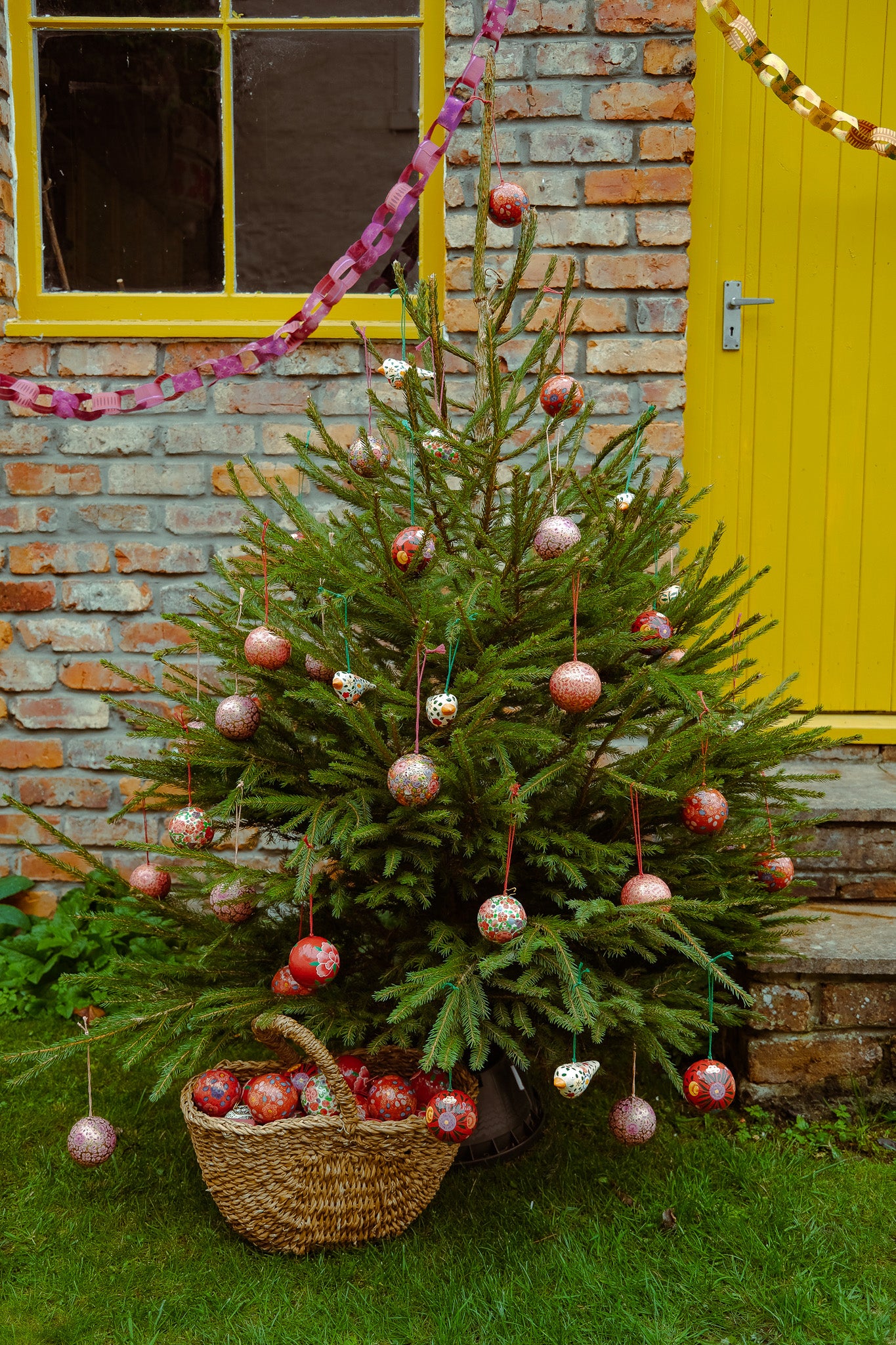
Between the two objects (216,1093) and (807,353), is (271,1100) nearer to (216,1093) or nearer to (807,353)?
(216,1093)

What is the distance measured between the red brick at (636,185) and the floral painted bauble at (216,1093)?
261cm

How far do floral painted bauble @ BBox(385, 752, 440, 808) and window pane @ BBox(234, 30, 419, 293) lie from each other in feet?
6.87

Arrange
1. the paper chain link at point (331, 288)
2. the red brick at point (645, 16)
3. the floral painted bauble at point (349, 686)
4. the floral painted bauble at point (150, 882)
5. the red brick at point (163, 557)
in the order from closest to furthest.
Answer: the floral painted bauble at point (349, 686), the floral painted bauble at point (150, 882), the paper chain link at point (331, 288), the red brick at point (645, 16), the red brick at point (163, 557)

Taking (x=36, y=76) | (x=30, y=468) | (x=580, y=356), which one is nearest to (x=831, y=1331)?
(x=580, y=356)

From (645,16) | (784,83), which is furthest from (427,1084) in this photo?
(645,16)

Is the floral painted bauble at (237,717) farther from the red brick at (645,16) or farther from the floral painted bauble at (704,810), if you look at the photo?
the red brick at (645,16)

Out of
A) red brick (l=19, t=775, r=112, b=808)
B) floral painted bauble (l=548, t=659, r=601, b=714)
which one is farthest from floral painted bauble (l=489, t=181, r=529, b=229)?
red brick (l=19, t=775, r=112, b=808)

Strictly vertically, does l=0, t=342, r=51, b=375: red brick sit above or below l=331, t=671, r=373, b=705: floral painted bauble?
above

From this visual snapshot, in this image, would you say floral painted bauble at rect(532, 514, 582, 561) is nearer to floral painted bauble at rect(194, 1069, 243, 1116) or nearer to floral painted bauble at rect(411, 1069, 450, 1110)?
floral painted bauble at rect(411, 1069, 450, 1110)

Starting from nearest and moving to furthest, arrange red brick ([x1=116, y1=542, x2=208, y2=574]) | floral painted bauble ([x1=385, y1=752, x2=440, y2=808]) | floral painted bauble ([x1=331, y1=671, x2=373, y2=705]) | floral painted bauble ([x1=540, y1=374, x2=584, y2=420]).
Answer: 1. floral painted bauble ([x1=385, y1=752, x2=440, y2=808])
2. floral painted bauble ([x1=331, y1=671, x2=373, y2=705])
3. floral painted bauble ([x1=540, y1=374, x2=584, y2=420])
4. red brick ([x1=116, y1=542, x2=208, y2=574])

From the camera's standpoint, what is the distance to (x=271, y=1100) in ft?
6.44

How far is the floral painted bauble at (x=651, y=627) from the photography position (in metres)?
2.00

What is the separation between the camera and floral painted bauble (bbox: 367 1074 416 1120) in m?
1.96

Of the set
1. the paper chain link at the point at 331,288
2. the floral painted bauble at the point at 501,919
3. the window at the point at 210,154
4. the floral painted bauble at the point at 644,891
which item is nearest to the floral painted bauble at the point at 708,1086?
the floral painted bauble at the point at 644,891
